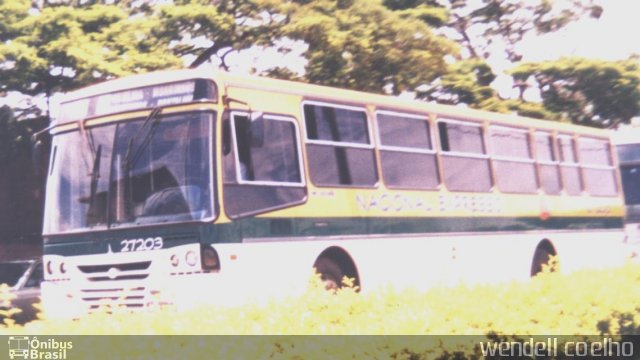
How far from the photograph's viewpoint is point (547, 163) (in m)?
13.6

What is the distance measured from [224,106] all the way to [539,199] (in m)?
6.65

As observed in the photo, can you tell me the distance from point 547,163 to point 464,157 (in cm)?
245

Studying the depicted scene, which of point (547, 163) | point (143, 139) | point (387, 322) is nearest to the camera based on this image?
point (387, 322)

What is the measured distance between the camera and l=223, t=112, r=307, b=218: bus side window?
8133 mm

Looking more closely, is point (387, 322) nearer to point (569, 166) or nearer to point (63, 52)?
point (569, 166)

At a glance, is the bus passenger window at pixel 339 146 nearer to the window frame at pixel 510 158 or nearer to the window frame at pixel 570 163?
the window frame at pixel 510 158

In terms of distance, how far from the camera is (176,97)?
840cm

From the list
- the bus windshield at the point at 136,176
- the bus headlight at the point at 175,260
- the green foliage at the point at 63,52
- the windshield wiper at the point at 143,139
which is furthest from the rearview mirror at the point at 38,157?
the green foliage at the point at 63,52

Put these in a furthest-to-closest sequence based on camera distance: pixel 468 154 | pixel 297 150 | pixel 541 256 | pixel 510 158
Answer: pixel 541 256, pixel 510 158, pixel 468 154, pixel 297 150

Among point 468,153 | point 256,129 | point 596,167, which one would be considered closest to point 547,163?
point 596,167

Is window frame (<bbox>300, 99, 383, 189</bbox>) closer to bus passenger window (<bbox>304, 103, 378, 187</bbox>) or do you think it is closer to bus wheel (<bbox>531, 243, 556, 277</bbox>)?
bus passenger window (<bbox>304, 103, 378, 187</bbox>)

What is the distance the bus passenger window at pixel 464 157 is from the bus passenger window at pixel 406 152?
339mm

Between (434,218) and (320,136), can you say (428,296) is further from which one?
(434,218)

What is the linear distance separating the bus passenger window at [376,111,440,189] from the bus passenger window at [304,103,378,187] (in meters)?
0.29
